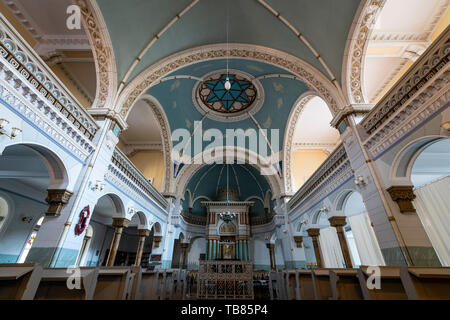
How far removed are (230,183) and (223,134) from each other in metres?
6.46

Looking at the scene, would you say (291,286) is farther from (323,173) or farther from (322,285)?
(323,173)

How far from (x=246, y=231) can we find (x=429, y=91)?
13.4 m

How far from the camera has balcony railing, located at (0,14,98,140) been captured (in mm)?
3019

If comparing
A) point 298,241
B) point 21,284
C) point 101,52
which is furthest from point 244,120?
point 21,284

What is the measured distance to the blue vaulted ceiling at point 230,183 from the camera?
624 inches

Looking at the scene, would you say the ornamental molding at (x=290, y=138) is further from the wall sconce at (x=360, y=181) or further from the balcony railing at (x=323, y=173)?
the wall sconce at (x=360, y=181)

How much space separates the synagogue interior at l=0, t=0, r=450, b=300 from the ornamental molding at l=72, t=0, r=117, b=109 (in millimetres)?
33

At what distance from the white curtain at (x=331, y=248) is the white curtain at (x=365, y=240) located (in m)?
1.61

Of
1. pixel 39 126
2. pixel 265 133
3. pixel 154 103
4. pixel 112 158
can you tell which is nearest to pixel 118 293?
pixel 39 126

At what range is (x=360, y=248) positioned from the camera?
10.8m

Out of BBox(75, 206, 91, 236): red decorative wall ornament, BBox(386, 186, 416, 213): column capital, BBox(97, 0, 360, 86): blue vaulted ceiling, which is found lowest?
BBox(75, 206, 91, 236): red decorative wall ornament

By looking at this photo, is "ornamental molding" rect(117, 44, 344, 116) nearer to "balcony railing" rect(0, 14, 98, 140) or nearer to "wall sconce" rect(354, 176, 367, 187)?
"balcony railing" rect(0, 14, 98, 140)

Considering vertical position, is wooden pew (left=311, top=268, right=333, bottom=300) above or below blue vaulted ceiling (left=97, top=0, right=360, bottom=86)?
below

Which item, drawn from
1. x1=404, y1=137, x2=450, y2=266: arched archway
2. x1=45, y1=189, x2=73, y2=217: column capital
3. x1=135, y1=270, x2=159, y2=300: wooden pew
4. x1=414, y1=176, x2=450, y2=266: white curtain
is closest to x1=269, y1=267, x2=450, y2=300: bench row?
x1=135, y1=270, x2=159, y2=300: wooden pew
